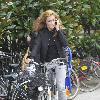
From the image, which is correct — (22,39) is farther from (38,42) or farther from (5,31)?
(38,42)

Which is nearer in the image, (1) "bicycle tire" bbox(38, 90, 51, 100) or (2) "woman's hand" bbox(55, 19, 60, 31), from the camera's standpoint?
(1) "bicycle tire" bbox(38, 90, 51, 100)

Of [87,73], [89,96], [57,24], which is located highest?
[57,24]

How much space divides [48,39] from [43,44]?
13cm

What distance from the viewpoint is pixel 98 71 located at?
34.0 feet

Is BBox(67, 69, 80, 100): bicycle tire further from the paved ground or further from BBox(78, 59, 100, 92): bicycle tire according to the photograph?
BBox(78, 59, 100, 92): bicycle tire

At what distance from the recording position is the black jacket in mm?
7646

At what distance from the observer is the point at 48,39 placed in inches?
307

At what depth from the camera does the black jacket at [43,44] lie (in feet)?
25.1

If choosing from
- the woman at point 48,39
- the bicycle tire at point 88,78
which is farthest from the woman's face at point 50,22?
the bicycle tire at point 88,78

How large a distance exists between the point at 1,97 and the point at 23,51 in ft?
5.88

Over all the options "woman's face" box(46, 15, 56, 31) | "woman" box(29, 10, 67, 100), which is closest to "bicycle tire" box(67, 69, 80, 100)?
"woman" box(29, 10, 67, 100)

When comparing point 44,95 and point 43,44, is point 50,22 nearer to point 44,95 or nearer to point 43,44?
point 43,44

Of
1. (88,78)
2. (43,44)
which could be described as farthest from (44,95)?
(88,78)

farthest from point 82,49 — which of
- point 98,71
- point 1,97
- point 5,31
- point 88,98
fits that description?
point 1,97
